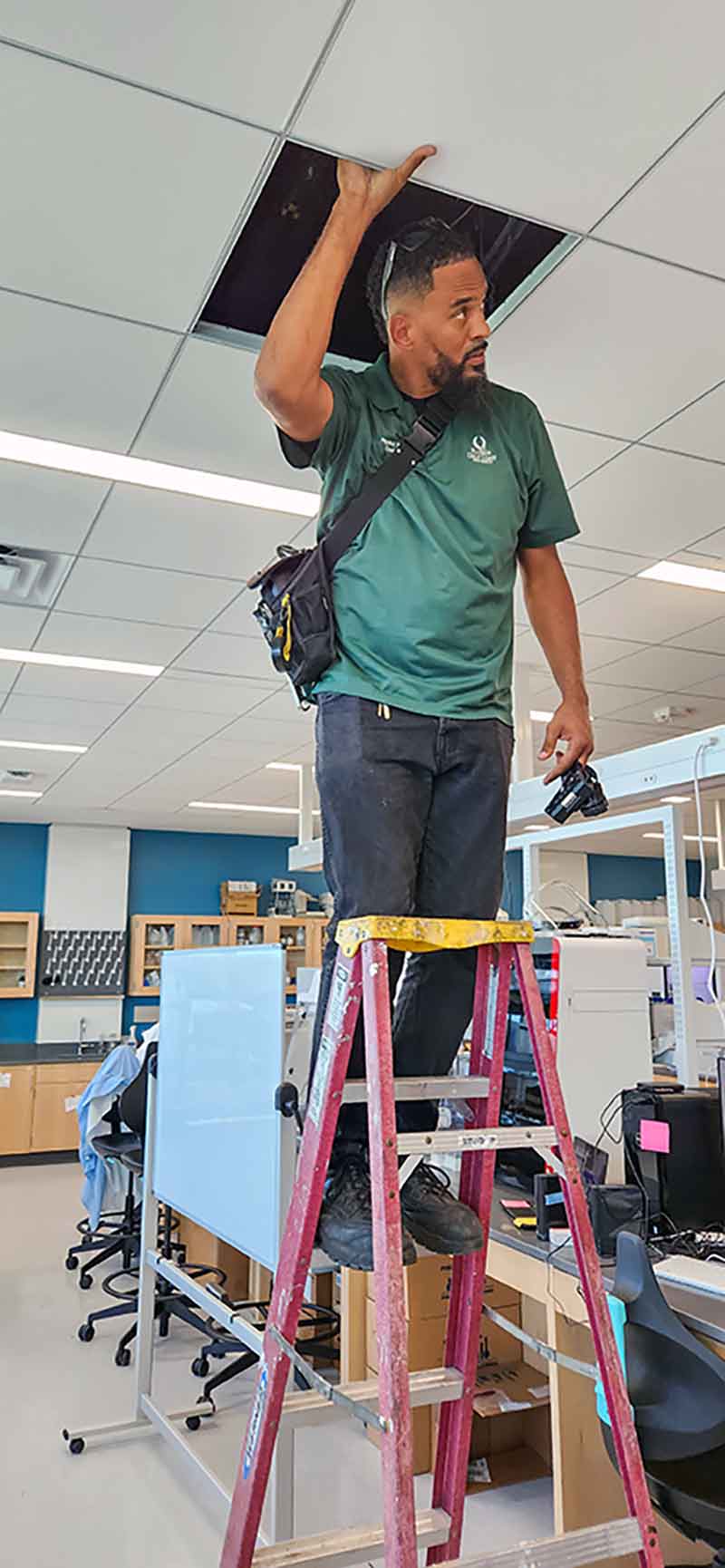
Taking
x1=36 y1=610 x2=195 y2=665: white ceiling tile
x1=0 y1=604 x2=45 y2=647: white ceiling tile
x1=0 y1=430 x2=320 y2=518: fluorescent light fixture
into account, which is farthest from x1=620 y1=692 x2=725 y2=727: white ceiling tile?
x1=0 y1=604 x2=45 y2=647: white ceiling tile

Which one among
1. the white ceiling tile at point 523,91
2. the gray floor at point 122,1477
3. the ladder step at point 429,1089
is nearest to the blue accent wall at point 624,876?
the gray floor at point 122,1477

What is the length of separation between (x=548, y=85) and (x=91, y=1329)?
457cm

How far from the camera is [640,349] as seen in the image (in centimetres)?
254

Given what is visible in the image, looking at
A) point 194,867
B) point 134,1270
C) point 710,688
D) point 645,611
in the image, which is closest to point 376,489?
point 645,611

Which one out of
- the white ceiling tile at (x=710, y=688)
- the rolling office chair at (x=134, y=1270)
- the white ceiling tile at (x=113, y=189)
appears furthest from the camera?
the white ceiling tile at (x=710, y=688)

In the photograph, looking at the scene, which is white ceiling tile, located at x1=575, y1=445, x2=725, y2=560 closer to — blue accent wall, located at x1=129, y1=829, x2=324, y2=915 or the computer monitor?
the computer monitor

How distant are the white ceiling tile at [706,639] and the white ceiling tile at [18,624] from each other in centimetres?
274

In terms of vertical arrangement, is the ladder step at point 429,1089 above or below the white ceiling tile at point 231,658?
below

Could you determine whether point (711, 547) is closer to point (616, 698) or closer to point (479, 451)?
point (616, 698)

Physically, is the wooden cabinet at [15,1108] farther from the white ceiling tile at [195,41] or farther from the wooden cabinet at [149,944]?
the white ceiling tile at [195,41]

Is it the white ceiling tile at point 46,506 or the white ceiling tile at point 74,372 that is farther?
the white ceiling tile at point 46,506

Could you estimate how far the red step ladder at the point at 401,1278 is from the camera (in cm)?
115

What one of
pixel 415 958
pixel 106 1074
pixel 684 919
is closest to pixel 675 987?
pixel 684 919

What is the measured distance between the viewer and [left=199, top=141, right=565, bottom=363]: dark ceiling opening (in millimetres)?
2045
